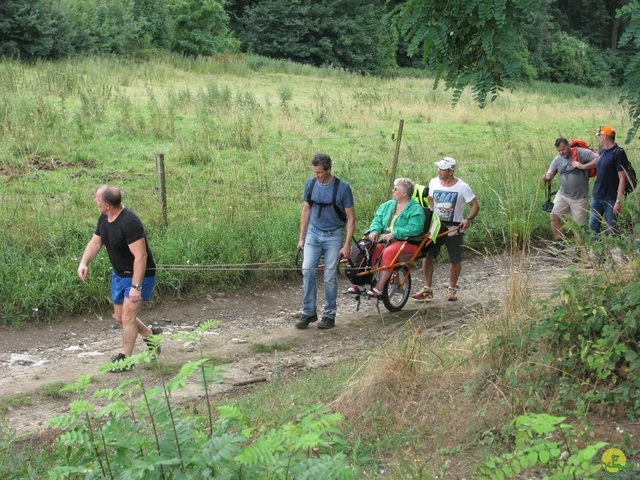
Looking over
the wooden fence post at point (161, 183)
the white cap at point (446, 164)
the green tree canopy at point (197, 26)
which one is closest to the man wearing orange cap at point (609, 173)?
the white cap at point (446, 164)

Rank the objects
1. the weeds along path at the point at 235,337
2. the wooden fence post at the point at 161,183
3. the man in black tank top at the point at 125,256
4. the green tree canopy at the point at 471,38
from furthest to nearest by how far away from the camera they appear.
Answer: the wooden fence post at the point at 161,183, the green tree canopy at the point at 471,38, the man in black tank top at the point at 125,256, the weeds along path at the point at 235,337

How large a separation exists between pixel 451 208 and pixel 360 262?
A: 1460 millimetres

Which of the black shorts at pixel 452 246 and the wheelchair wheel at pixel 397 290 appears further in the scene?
the black shorts at pixel 452 246

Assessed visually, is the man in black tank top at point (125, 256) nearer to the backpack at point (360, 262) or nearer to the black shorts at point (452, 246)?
the backpack at point (360, 262)

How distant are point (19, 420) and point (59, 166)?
25.4 ft

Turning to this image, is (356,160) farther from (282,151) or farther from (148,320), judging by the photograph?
(148,320)

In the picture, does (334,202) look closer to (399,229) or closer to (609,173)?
(399,229)

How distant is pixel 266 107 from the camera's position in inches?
883

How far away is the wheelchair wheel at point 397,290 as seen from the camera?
31.3 ft

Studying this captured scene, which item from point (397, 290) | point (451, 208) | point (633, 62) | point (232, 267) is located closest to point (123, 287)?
point (232, 267)

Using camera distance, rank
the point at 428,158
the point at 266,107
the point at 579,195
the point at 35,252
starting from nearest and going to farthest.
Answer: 1. the point at 35,252
2. the point at 579,195
3. the point at 428,158
4. the point at 266,107

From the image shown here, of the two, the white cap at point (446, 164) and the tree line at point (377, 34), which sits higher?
the tree line at point (377, 34)

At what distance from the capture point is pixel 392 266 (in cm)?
924

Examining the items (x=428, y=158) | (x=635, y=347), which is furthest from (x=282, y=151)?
(x=635, y=347)
